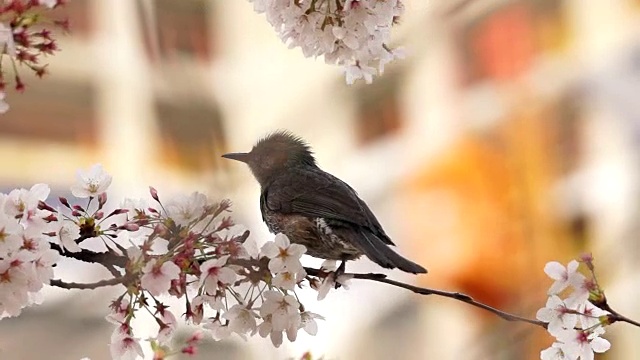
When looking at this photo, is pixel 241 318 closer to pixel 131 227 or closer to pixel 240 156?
pixel 131 227

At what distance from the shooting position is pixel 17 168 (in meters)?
1.00

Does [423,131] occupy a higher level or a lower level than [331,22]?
higher

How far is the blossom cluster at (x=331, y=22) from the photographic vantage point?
59 centimetres

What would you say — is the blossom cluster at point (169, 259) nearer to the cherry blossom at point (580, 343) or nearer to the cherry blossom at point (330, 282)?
the cherry blossom at point (330, 282)

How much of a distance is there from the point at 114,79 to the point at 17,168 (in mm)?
193

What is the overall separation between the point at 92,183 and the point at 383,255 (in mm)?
232

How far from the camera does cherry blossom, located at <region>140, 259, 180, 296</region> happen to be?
1.56ft

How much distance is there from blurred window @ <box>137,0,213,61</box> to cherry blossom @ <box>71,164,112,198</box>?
56cm

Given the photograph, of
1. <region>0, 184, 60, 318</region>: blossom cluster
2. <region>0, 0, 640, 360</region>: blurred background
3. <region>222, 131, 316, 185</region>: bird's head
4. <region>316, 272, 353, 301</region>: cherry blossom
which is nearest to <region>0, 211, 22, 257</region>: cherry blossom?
<region>0, 184, 60, 318</region>: blossom cluster

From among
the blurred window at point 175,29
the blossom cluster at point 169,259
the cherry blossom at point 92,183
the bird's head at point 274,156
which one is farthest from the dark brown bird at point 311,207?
the blurred window at point 175,29

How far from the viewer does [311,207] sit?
0.69m

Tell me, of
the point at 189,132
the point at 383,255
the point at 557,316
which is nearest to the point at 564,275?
the point at 557,316

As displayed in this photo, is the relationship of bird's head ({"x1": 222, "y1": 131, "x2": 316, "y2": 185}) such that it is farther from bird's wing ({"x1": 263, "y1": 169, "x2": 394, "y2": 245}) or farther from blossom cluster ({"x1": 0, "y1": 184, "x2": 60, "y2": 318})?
blossom cluster ({"x1": 0, "y1": 184, "x2": 60, "y2": 318})

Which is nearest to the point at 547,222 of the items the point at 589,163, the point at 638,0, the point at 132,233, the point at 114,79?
the point at 589,163
